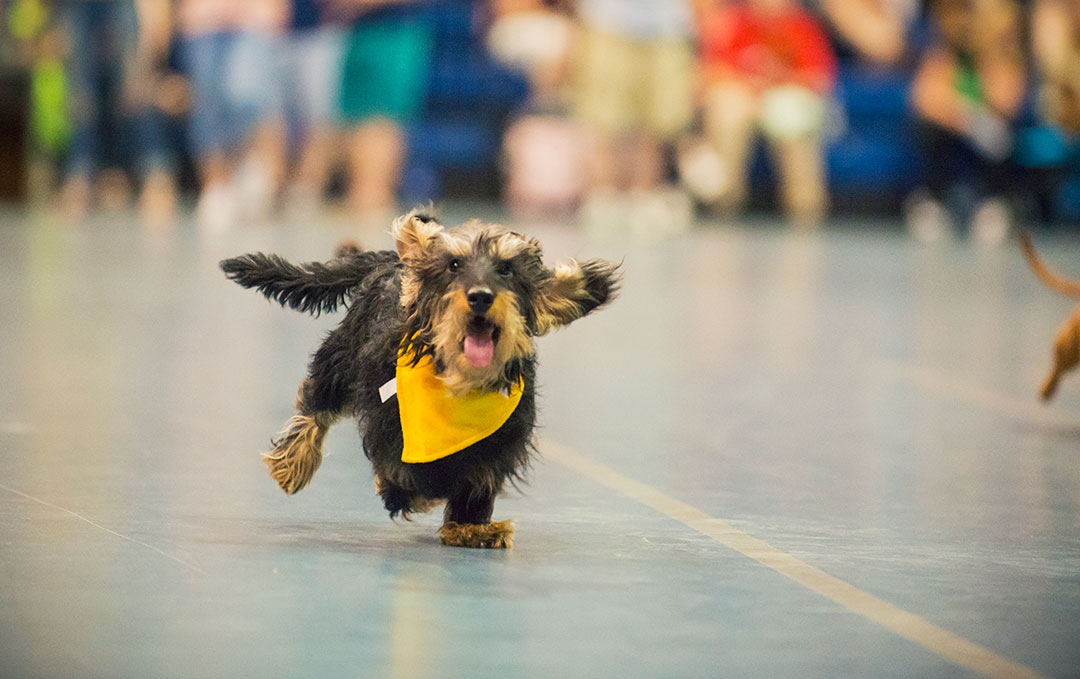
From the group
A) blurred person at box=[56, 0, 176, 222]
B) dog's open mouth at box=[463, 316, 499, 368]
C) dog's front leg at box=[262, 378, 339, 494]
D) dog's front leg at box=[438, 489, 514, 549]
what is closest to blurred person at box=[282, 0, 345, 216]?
blurred person at box=[56, 0, 176, 222]

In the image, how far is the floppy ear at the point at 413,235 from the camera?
11.9ft

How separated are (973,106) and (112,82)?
25.4ft

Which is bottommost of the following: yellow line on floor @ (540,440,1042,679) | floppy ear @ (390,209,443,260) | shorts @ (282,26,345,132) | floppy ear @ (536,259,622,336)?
yellow line on floor @ (540,440,1042,679)

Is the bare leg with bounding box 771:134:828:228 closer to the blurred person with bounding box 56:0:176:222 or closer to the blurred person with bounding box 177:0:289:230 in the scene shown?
the blurred person with bounding box 177:0:289:230

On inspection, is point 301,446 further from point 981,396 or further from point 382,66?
point 382,66

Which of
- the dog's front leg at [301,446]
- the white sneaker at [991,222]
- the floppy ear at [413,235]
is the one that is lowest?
the dog's front leg at [301,446]

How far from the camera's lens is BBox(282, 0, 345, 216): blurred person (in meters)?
14.0

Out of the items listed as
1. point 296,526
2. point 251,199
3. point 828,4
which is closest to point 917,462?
point 296,526

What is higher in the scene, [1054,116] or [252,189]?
[1054,116]

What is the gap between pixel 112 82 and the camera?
1584cm

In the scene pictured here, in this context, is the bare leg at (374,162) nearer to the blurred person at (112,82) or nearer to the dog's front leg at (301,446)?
the blurred person at (112,82)

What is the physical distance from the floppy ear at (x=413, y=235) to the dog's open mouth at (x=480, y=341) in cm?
23

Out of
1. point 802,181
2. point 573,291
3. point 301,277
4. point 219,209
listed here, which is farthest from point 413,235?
point 802,181

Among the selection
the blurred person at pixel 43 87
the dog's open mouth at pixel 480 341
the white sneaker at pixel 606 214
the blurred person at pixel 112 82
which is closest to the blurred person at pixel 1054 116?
the white sneaker at pixel 606 214
